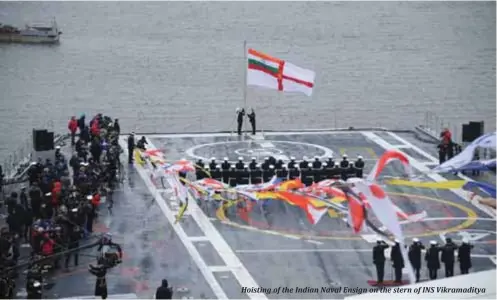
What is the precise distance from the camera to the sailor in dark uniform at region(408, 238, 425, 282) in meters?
37.6

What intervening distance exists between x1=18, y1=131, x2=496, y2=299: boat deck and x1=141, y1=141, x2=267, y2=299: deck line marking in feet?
0.10

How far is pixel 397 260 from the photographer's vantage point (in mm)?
37438

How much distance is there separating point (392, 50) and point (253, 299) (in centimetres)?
8568

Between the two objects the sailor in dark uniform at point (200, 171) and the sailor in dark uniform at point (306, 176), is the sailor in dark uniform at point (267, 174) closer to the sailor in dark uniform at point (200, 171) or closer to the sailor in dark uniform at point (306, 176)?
the sailor in dark uniform at point (306, 176)

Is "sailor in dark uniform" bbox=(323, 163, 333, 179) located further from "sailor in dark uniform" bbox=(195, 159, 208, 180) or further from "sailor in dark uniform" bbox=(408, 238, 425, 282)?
"sailor in dark uniform" bbox=(408, 238, 425, 282)

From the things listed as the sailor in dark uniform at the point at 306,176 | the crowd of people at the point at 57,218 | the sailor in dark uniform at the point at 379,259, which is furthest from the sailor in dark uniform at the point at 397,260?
the sailor in dark uniform at the point at 306,176

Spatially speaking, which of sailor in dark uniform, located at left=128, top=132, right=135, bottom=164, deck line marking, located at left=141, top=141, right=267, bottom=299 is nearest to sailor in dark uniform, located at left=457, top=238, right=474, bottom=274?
deck line marking, located at left=141, top=141, right=267, bottom=299

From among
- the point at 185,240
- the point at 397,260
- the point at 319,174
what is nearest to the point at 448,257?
the point at 397,260

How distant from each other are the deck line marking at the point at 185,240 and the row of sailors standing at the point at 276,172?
2059 mm

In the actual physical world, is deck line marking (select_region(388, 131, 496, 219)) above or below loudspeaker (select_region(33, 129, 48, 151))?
below

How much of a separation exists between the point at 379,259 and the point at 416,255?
1148 millimetres

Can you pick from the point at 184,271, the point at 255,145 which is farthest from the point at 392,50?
the point at 184,271

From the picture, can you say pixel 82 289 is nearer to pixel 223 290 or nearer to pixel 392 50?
pixel 223 290

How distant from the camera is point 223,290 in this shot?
37.7m
